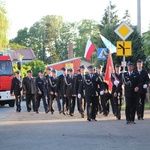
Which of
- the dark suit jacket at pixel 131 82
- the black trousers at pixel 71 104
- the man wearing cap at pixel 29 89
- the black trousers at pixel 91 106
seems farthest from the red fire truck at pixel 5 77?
the dark suit jacket at pixel 131 82

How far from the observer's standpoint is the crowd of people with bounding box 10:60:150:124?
18641 mm

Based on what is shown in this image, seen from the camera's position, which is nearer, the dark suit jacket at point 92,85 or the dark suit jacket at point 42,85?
the dark suit jacket at point 92,85

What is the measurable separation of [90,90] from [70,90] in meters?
4.01

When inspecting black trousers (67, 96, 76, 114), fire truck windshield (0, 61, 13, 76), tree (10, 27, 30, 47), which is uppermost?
tree (10, 27, 30, 47)

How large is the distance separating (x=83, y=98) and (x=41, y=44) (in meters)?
115

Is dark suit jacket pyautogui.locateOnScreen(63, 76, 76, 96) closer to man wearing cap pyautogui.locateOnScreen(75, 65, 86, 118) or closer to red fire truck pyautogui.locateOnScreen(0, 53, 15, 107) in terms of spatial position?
man wearing cap pyautogui.locateOnScreen(75, 65, 86, 118)

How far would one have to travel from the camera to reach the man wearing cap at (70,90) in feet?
78.3

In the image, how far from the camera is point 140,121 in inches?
761

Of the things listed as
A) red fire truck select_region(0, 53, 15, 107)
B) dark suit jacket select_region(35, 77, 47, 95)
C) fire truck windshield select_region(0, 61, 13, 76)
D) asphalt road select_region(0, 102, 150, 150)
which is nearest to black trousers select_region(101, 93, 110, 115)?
dark suit jacket select_region(35, 77, 47, 95)

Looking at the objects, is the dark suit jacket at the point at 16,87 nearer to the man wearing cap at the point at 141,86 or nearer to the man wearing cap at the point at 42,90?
the man wearing cap at the point at 42,90

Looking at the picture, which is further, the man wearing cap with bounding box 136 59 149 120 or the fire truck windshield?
the fire truck windshield

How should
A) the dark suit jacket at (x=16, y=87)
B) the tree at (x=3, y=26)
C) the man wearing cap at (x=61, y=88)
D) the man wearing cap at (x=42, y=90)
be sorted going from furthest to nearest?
the tree at (x=3, y=26)
the dark suit jacket at (x=16, y=87)
the man wearing cap at (x=42, y=90)
the man wearing cap at (x=61, y=88)

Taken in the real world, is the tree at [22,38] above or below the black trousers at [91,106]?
above

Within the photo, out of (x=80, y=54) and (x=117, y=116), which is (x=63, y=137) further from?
(x=80, y=54)
